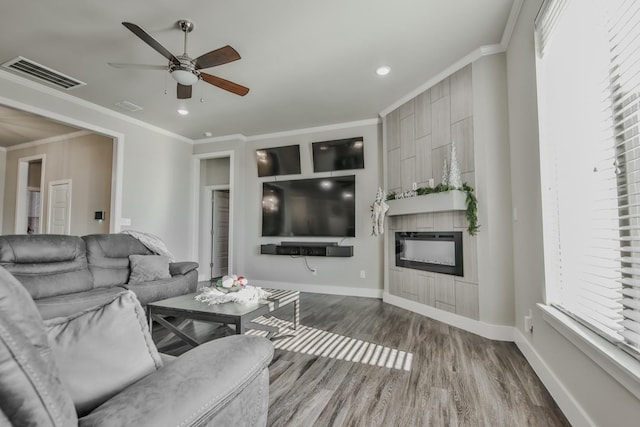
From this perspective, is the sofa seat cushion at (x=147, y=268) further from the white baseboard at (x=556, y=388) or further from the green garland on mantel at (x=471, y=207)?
the white baseboard at (x=556, y=388)

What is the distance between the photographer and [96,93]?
3945 mm

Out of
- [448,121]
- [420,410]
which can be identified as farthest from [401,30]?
[420,410]

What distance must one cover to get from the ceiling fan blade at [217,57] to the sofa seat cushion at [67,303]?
80.6 inches

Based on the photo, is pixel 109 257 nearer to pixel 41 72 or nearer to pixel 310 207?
pixel 41 72

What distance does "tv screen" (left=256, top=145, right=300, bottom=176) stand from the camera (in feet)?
17.3

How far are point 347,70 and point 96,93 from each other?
10.8 ft

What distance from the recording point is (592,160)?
5.08ft

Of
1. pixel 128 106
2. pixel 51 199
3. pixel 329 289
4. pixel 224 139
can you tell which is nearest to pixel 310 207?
→ pixel 329 289

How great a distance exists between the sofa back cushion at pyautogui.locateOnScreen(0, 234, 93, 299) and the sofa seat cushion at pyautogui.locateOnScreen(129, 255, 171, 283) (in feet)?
1.30

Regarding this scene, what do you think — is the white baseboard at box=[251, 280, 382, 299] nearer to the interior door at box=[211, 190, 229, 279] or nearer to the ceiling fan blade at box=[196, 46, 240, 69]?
the interior door at box=[211, 190, 229, 279]

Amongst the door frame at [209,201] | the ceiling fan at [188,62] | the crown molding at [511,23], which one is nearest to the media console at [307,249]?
the door frame at [209,201]

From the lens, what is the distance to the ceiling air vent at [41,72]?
3.22 m

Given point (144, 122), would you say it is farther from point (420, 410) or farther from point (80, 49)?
point (420, 410)

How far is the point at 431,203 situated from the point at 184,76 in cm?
276
